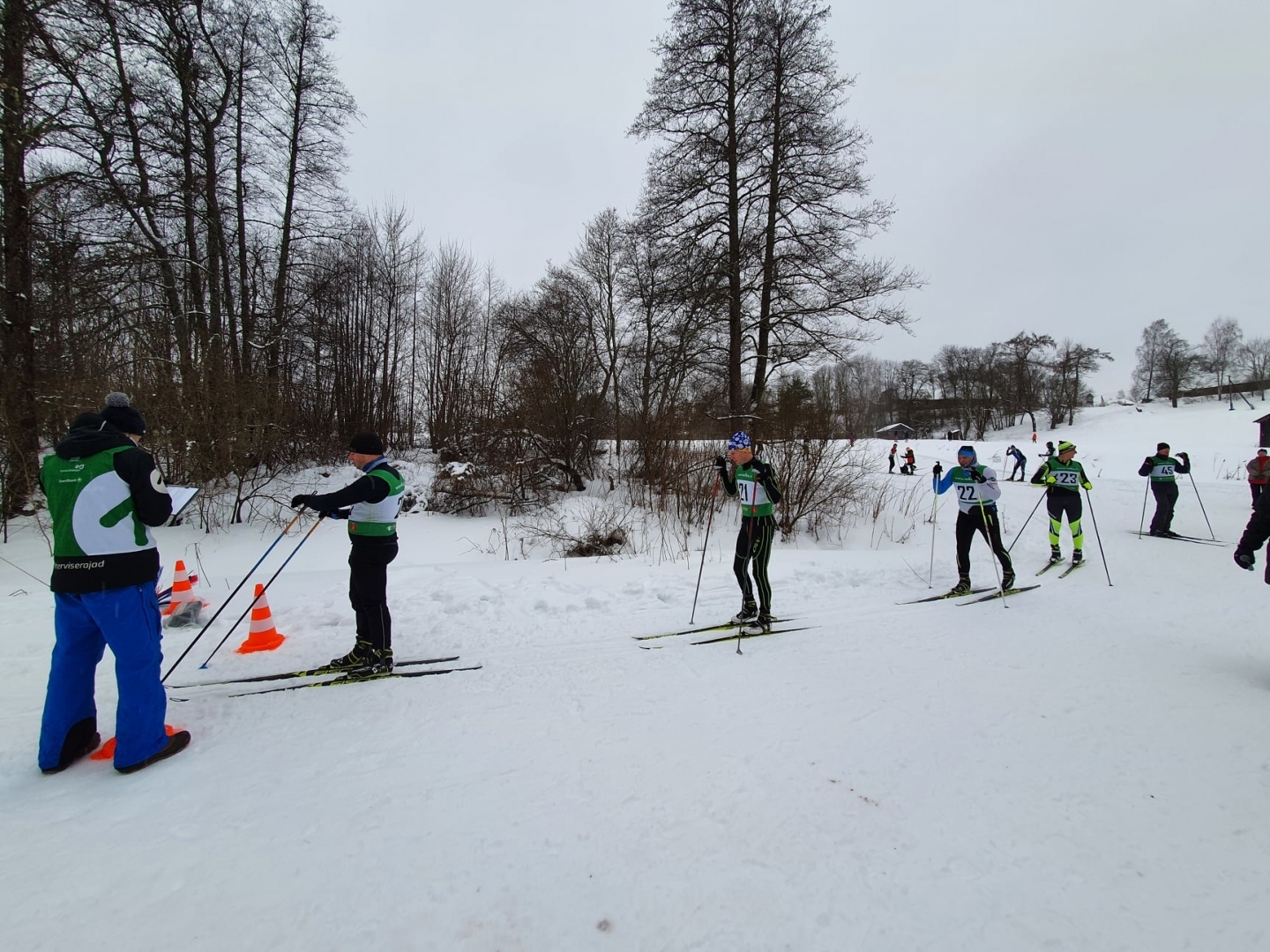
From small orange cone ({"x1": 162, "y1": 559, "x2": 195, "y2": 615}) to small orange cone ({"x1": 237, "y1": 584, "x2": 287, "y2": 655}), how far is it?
1.08 m

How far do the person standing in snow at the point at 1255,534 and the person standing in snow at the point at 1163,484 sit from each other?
7.58 m

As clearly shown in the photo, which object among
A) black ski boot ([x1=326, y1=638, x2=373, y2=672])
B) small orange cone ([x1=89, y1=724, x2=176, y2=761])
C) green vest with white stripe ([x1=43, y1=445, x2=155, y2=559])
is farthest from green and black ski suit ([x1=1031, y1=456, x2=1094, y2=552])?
small orange cone ([x1=89, y1=724, x2=176, y2=761])

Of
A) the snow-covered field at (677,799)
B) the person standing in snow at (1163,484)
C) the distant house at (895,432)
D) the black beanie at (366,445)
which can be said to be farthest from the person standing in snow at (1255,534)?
the distant house at (895,432)

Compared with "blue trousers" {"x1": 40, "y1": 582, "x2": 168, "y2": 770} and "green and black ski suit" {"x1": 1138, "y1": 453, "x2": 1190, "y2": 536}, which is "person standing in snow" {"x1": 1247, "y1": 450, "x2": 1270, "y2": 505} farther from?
"blue trousers" {"x1": 40, "y1": 582, "x2": 168, "y2": 770}

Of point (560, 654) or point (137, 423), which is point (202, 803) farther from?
point (560, 654)

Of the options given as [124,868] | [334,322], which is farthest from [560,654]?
[334,322]

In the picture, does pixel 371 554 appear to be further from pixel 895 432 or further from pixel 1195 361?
pixel 1195 361

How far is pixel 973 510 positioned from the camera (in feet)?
22.3

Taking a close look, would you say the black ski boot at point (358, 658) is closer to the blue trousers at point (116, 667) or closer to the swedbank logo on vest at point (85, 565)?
the blue trousers at point (116, 667)

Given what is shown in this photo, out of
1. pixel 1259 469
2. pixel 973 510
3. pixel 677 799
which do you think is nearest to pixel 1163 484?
pixel 1259 469

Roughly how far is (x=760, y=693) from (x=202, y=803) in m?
3.39

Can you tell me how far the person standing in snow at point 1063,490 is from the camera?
807 cm

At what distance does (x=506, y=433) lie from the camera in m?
13.8

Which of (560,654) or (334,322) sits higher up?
(334,322)
